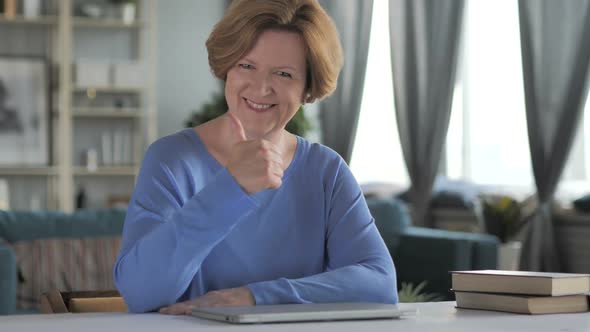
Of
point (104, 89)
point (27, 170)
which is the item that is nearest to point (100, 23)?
point (104, 89)

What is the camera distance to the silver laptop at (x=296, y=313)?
1.32 m

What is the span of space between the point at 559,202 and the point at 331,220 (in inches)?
154

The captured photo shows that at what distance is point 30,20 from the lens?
7.27 metres

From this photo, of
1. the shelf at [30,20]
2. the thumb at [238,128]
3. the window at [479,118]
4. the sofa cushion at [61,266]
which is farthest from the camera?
the shelf at [30,20]

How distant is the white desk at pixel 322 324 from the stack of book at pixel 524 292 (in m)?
0.03

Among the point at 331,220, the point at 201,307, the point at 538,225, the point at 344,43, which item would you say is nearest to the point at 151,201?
the point at 201,307

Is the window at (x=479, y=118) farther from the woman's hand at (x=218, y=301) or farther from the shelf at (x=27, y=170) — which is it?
the woman's hand at (x=218, y=301)

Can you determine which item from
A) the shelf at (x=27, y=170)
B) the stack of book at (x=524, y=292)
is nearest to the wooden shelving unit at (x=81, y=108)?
the shelf at (x=27, y=170)

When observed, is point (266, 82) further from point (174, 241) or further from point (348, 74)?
point (348, 74)

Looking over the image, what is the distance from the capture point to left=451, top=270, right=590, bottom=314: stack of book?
1.55 m

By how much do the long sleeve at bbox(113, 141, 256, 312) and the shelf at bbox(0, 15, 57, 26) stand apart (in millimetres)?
6009

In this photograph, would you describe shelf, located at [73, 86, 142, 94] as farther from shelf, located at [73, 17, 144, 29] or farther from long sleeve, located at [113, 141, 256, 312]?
long sleeve, located at [113, 141, 256, 312]

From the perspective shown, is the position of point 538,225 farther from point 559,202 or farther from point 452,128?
point 452,128

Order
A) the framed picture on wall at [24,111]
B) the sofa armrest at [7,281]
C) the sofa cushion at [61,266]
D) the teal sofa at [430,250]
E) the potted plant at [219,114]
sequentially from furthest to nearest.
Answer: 1. the framed picture on wall at [24,111]
2. the potted plant at [219,114]
3. the teal sofa at [430,250]
4. the sofa cushion at [61,266]
5. the sofa armrest at [7,281]
